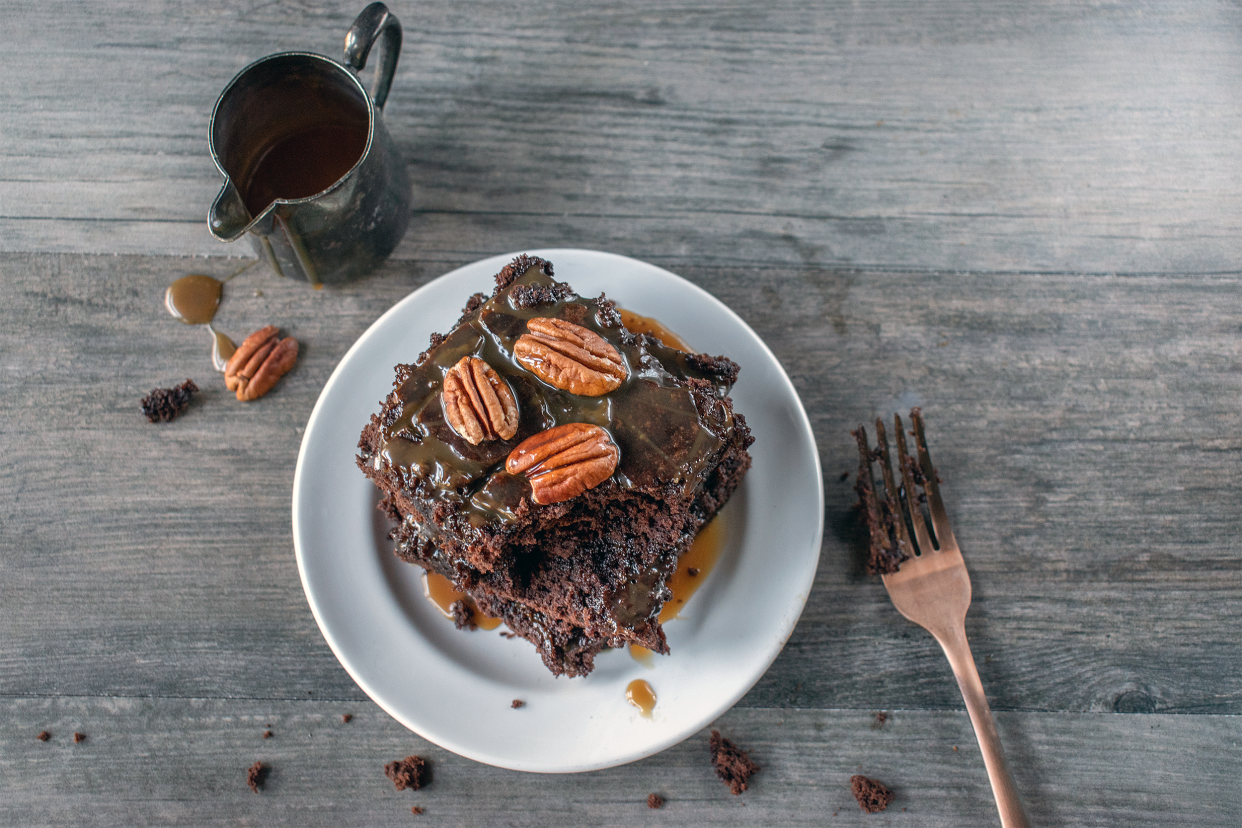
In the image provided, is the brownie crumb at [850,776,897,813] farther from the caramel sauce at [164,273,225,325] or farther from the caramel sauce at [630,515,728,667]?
the caramel sauce at [164,273,225,325]

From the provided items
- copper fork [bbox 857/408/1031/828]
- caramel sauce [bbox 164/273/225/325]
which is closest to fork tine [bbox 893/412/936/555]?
copper fork [bbox 857/408/1031/828]

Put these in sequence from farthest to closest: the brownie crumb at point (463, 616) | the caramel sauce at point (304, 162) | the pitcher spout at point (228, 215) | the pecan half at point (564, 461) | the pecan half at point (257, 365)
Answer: the pecan half at point (257, 365) < the caramel sauce at point (304, 162) < the brownie crumb at point (463, 616) < the pitcher spout at point (228, 215) < the pecan half at point (564, 461)

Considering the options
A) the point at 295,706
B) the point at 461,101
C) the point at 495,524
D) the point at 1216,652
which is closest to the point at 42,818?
the point at 295,706

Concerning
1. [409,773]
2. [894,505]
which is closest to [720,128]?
[894,505]

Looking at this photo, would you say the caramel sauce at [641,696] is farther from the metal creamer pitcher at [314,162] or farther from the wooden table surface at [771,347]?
the metal creamer pitcher at [314,162]

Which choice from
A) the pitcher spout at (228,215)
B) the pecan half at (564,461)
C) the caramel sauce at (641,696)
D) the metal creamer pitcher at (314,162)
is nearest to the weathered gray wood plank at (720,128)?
the metal creamer pitcher at (314,162)

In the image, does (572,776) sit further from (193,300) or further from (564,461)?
(193,300)
